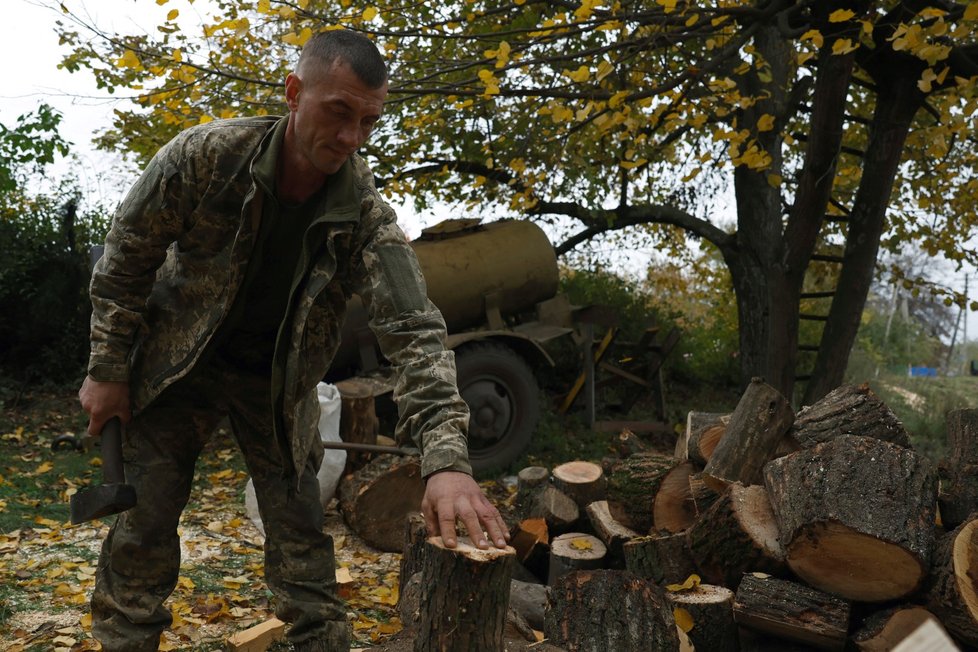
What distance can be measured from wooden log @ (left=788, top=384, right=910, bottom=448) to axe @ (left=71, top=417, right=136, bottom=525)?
3271 mm

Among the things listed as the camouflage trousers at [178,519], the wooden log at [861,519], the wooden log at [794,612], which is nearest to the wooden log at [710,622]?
the wooden log at [794,612]

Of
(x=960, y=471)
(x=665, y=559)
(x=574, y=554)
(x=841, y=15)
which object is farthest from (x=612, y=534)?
(x=841, y=15)

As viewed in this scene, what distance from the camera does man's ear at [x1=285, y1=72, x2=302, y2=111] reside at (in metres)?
2.84

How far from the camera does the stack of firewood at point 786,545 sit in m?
3.56

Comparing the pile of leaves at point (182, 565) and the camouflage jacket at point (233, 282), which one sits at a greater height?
the camouflage jacket at point (233, 282)

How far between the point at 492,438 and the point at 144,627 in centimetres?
507

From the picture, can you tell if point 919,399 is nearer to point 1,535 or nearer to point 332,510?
point 332,510

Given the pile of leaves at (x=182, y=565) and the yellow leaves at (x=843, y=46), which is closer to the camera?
the pile of leaves at (x=182, y=565)

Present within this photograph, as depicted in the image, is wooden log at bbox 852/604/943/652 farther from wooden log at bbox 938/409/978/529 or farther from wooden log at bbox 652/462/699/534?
Result: wooden log at bbox 652/462/699/534

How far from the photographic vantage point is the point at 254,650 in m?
3.96

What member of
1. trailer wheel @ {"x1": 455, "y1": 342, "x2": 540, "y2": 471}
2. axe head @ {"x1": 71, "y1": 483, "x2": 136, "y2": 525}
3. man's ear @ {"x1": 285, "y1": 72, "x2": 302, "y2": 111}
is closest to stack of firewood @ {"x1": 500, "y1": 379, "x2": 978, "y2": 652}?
axe head @ {"x1": 71, "y1": 483, "x2": 136, "y2": 525}

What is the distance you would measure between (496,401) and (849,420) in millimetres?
3746

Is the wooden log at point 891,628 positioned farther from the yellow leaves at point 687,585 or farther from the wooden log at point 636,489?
the wooden log at point 636,489

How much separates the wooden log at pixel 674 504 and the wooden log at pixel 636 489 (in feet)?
0.09
